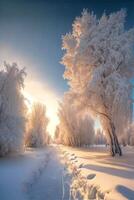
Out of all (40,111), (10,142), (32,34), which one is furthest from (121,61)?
(40,111)

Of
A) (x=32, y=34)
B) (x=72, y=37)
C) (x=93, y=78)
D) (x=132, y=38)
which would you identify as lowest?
(x=93, y=78)

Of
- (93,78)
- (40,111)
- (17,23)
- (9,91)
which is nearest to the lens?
(17,23)

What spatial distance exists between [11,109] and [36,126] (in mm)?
24022

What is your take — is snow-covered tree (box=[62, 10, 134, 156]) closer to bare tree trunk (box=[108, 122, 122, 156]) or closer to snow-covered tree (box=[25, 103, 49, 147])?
bare tree trunk (box=[108, 122, 122, 156])

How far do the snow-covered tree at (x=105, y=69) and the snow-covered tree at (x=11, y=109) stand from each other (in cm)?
481

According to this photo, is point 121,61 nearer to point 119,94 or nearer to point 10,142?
point 119,94

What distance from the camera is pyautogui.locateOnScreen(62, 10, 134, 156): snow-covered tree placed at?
14.7 m

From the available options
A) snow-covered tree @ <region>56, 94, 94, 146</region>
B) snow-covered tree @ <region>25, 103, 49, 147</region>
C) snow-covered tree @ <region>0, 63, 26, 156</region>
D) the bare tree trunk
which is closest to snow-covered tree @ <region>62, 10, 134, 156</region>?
the bare tree trunk

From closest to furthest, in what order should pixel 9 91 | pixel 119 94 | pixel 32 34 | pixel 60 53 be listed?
pixel 32 34
pixel 119 94
pixel 9 91
pixel 60 53

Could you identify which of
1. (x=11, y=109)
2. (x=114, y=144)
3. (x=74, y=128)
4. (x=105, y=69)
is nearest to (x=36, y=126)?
(x=74, y=128)

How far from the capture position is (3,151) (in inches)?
591

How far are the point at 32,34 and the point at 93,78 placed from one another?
5.66 meters

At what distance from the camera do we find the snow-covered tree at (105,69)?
14.7 metres

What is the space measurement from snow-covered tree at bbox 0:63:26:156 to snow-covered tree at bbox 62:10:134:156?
15.8ft
